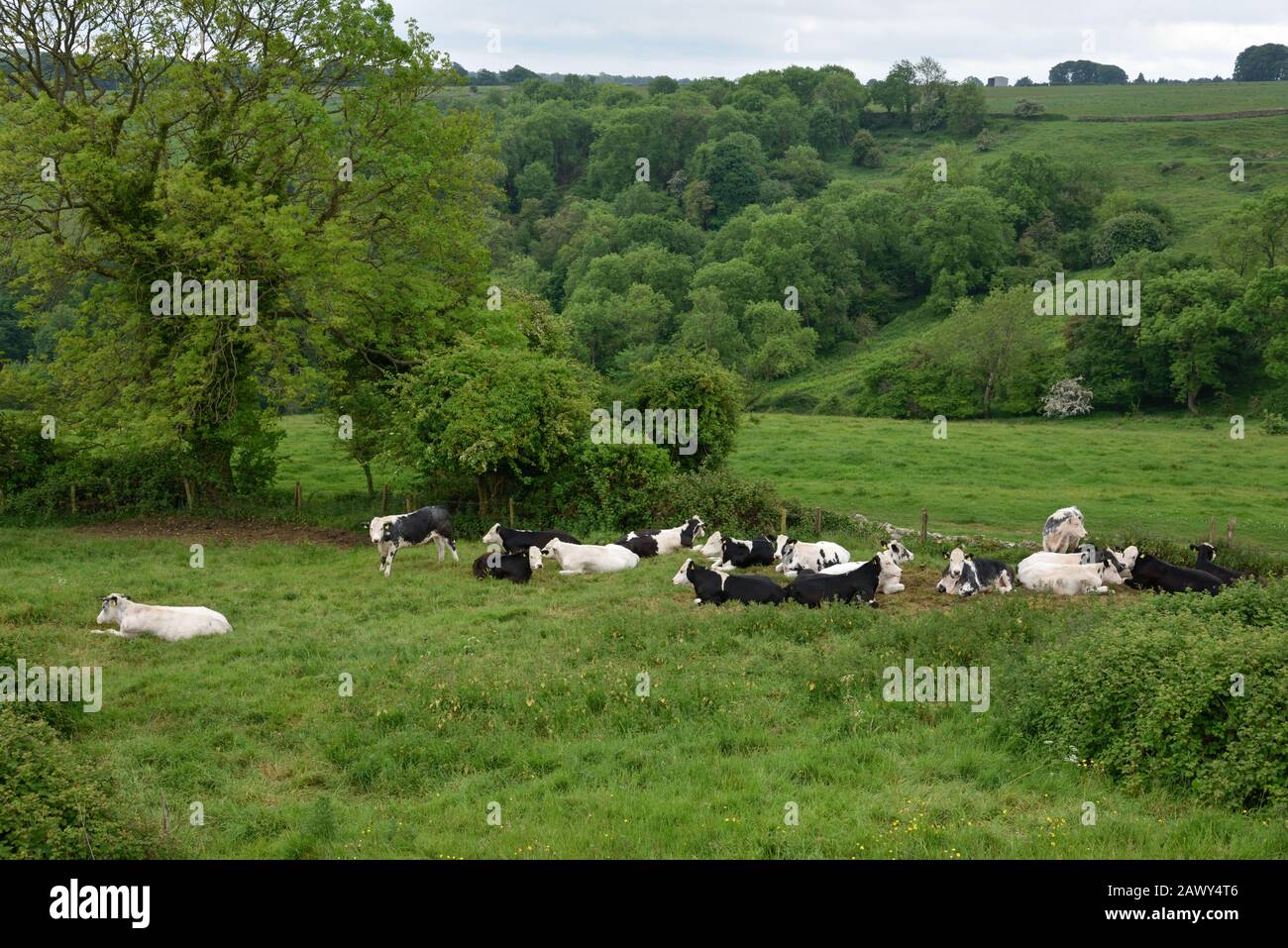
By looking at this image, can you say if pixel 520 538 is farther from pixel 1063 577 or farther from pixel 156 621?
pixel 1063 577

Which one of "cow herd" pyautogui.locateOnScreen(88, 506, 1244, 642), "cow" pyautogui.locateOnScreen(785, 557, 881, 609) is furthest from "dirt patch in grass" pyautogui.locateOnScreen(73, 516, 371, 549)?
A: "cow" pyautogui.locateOnScreen(785, 557, 881, 609)

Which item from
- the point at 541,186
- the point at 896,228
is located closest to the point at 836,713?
the point at 896,228

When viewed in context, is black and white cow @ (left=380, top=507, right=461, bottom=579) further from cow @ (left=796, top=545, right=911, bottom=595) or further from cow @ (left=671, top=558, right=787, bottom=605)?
cow @ (left=796, top=545, right=911, bottom=595)

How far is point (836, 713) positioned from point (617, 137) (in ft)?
424

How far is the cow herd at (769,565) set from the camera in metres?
17.3

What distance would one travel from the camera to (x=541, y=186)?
134 meters

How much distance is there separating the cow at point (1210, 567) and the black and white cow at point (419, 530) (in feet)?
49.5

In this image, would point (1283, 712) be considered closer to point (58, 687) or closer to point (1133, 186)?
point (58, 687)

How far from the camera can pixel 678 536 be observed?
23828 mm

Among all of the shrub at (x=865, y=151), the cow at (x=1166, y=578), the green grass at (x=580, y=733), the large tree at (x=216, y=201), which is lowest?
the green grass at (x=580, y=733)

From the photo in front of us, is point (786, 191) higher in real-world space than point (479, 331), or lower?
higher

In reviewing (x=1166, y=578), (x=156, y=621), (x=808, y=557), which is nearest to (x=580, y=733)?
(x=156, y=621)

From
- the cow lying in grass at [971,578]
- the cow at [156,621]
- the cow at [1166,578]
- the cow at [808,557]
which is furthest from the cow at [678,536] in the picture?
the cow at [156,621]

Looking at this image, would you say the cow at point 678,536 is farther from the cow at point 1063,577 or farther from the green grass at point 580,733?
the cow at point 1063,577
